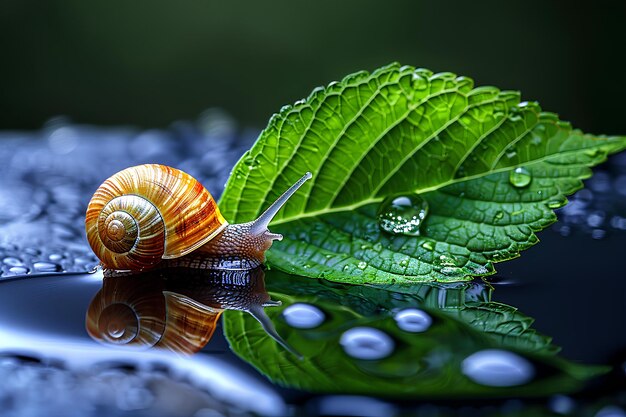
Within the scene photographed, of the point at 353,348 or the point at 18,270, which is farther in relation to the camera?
the point at 18,270

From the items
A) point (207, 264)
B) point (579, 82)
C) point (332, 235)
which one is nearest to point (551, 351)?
point (332, 235)

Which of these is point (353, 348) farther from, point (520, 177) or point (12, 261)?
point (12, 261)

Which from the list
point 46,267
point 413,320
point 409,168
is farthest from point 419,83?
point 46,267

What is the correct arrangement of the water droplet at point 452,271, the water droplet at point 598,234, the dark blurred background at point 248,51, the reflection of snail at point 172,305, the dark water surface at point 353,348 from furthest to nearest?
the dark blurred background at point 248,51 < the water droplet at point 598,234 < the water droplet at point 452,271 < the reflection of snail at point 172,305 < the dark water surface at point 353,348

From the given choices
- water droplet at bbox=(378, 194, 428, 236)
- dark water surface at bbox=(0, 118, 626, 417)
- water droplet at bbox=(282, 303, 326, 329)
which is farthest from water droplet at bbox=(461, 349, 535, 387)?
water droplet at bbox=(378, 194, 428, 236)

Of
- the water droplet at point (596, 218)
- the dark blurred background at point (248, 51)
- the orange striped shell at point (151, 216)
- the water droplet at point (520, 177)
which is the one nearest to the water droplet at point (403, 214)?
the water droplet at point (520, 177)

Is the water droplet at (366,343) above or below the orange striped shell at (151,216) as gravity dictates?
below

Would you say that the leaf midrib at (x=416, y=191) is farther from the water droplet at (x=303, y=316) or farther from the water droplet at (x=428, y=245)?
the water droplet at (x=303, y=316)
